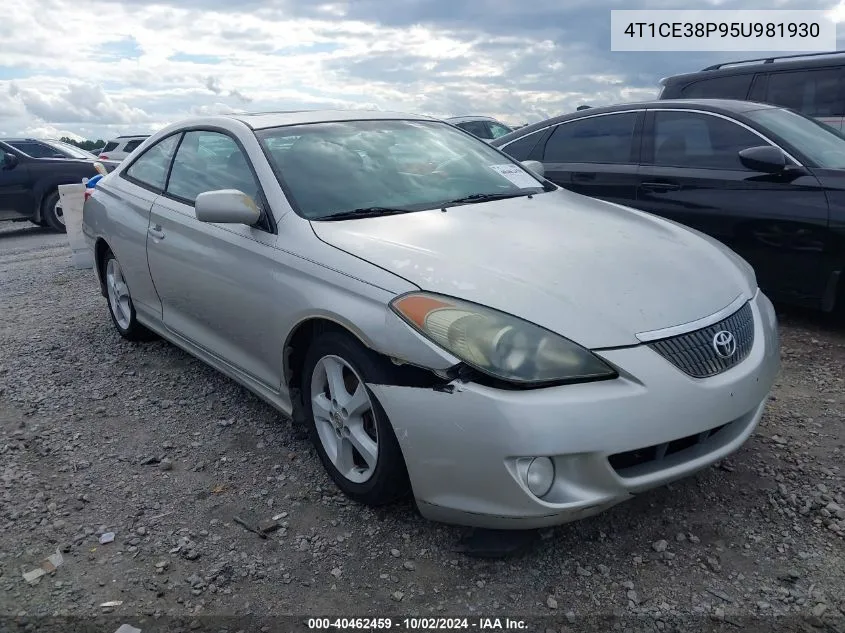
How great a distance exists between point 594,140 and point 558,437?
153 inches

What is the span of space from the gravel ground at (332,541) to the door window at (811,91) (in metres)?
3.68

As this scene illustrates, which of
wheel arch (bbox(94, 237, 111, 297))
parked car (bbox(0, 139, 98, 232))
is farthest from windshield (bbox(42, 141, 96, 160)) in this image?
wheel arch (bbox(94, 237, 111, 297))

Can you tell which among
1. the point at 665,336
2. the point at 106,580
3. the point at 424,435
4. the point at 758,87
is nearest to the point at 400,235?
the point at 424,435

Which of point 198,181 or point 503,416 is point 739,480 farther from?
point 198,181

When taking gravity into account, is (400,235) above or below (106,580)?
above

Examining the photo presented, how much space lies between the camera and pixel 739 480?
2855mm

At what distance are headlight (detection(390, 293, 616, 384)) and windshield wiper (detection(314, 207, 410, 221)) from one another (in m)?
0.83

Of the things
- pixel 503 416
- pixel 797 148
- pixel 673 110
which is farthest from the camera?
pixel 673 110

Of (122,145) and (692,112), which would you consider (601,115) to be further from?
(122,145)

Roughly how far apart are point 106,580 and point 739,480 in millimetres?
2357

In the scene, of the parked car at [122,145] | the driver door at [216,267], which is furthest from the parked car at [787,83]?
the parked car at [122,145]

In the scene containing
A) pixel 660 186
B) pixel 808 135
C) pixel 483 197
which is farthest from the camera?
pixel 660 186

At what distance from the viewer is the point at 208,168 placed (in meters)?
3.76

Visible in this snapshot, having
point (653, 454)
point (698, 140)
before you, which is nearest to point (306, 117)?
point (653, 454)
